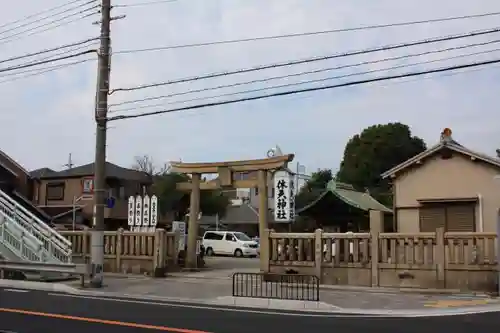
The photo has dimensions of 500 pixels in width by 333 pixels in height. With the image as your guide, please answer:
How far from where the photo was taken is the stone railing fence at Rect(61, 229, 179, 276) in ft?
78.4

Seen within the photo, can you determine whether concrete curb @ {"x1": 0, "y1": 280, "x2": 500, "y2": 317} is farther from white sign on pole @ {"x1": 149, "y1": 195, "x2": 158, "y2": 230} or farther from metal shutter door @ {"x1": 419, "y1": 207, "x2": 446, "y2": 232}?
white sign on pole @ {"x1": 149, "y1": 195, "x2": 158, "y2": 230}

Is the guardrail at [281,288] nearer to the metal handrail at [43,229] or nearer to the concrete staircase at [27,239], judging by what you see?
the metal handrail at [43,229]

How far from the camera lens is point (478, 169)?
22.3 m

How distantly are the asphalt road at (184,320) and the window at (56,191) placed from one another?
32.4 m

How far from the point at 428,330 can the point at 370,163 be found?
48.7 meters

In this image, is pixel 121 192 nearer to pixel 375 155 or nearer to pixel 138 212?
pixel 138 212

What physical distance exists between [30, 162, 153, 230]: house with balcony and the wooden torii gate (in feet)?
66.8

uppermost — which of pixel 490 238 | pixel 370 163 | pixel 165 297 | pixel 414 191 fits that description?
pixel 370 163

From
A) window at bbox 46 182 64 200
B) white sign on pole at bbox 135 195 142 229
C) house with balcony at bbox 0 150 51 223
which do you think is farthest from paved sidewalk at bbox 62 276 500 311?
window at bbox 46 182 64 200

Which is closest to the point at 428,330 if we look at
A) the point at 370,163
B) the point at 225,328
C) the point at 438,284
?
the point at 225,328

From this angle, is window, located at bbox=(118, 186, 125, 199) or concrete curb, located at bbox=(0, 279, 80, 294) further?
window, located at bbox=(118, 186, 125, 199)

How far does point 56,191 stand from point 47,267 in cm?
2770

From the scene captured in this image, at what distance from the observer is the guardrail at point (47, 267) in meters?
19.4

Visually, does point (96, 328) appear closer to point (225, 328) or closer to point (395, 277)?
point (225, 328)
